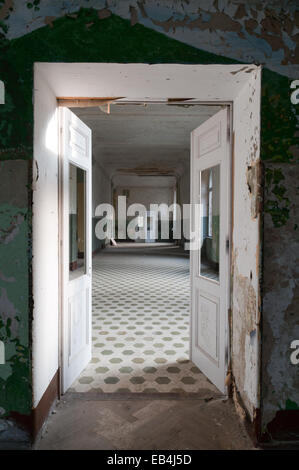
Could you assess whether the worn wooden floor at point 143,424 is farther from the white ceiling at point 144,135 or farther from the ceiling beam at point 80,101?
the white ceiling at point 144,135

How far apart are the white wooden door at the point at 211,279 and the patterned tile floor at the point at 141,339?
24 cm

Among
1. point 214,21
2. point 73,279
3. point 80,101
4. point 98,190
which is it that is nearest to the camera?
point 214,21

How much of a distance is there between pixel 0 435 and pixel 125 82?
2.61 m

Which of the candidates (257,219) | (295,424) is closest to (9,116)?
(257,219)

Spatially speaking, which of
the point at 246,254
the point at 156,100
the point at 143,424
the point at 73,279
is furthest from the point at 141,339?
the point at 156,100

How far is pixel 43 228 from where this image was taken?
221 cm

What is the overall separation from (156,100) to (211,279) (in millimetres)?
1664

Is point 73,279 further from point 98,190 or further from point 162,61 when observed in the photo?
point 98,190

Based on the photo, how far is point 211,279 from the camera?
288 cm

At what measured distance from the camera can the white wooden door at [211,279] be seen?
264cm

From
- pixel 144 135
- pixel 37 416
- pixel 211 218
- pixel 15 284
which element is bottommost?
pixel 37 416


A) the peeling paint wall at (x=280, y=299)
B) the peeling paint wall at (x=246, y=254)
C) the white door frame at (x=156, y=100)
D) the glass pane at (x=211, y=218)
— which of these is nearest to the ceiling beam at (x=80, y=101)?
the white door frame at (x=156, y=100)

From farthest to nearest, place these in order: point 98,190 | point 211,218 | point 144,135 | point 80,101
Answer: point 98,190, point 144,135, point 211,218, point 80,101
